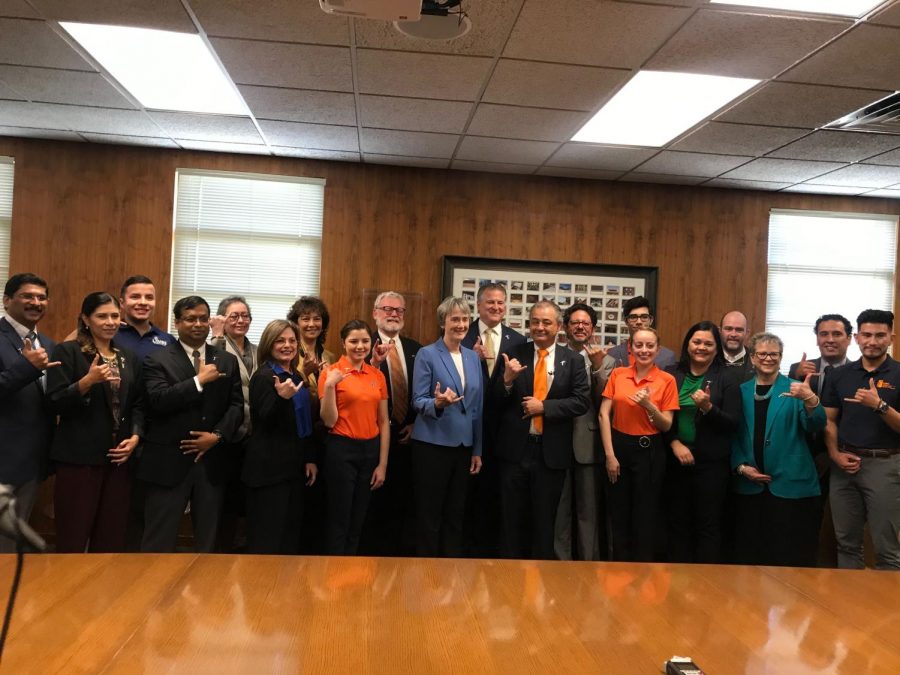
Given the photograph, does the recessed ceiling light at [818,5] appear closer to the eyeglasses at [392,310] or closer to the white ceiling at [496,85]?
the white ceiling at [496,85]

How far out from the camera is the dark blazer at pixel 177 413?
11.3ft

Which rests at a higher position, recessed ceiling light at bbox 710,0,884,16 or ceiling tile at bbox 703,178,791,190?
ceiling tile at bbox 703,178,791,190

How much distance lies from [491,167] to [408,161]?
0.71 metres

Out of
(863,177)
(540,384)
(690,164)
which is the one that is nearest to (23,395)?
(540,384)

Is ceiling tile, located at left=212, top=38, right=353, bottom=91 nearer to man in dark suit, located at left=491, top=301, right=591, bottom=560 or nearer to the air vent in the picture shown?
man in dark suit, located at left=491, top=301, right=591, bottom=560

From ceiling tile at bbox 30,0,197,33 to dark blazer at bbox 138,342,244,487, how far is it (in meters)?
1.61

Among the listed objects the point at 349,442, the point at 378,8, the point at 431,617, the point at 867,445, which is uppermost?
the point at 378,8

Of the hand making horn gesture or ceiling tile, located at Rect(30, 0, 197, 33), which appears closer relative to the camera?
ceiling tile, located at Rect(30, 0, 197, 33)

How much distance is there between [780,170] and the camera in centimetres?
573

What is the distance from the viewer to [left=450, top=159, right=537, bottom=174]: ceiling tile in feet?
19.3

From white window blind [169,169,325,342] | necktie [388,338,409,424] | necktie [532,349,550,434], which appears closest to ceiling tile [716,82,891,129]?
necktie [532,349,550,434]

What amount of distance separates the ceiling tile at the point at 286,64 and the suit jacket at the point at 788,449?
3043mm

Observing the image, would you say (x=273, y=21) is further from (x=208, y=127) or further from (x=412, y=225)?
(x=412, y=225)

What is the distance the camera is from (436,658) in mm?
1427
